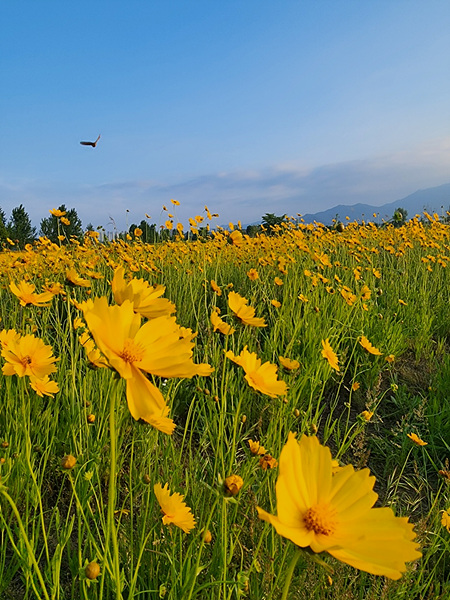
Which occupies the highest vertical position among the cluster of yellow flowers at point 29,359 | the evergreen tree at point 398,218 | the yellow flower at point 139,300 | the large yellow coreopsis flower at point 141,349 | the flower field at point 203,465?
the evergreen tree at point 398,218

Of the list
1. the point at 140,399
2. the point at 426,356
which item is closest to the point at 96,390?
the point at 140,399

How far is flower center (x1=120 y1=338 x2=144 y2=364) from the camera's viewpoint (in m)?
0.49

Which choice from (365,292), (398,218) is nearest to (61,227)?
(365,292)

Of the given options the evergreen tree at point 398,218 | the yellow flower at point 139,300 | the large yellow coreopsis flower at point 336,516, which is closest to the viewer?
the large yellow coreopsis flower at point 336,516

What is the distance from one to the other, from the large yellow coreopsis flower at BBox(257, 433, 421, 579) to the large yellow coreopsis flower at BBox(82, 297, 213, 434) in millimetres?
147

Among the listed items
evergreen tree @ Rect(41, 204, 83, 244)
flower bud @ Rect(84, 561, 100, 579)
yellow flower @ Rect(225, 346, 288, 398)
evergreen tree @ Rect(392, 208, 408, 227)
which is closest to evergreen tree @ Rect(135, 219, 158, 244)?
evergreen tree @ Rect(41, 204, 83, 244)

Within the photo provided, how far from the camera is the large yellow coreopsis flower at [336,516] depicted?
1.16ft

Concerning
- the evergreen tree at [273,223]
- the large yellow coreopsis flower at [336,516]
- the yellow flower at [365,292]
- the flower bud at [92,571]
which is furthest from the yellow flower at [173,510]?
the evergreen tree at [273,223]

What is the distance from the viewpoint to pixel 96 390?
57.2 inches

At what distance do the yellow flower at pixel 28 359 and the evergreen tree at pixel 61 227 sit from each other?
5.16 ft

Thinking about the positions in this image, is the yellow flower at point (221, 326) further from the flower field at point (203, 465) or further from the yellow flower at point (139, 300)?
the yellow flower at point (139, 300)

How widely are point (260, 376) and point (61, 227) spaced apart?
2861mm

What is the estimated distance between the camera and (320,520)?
401 millimetres

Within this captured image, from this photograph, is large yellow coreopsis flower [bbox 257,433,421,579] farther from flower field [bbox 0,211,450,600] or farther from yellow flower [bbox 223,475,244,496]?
yellow flower [bbox 223,475,244,496]
